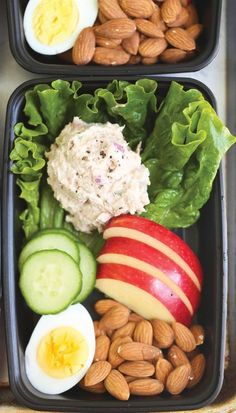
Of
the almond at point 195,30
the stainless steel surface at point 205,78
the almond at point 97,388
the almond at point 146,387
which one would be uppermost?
the almond at point 195,30

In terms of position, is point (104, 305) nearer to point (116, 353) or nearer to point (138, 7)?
point (116, 353)

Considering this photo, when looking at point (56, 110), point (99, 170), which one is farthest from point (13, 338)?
point (56, 110)

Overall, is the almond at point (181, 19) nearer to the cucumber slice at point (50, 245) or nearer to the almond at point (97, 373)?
the cucumber slice at point (50, 245)

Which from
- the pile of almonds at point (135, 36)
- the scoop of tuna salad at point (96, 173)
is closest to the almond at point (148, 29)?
the pile of almonds at point (135, 36)

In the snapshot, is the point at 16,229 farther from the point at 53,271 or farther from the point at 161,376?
the point at 161,376

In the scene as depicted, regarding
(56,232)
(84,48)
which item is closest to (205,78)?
(84,48)

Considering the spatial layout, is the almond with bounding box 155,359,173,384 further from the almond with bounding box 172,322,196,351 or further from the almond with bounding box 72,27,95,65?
the almond with bounding box 72,27,95,65
